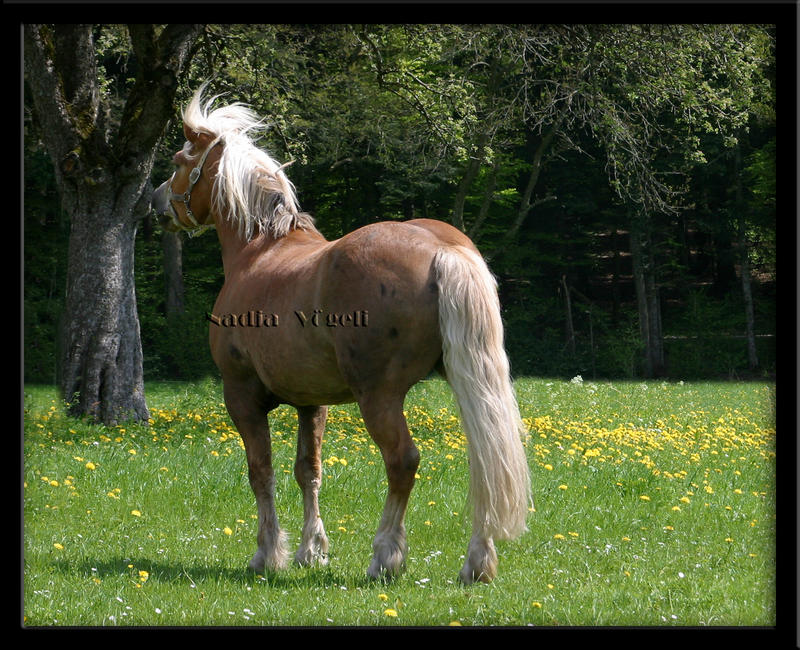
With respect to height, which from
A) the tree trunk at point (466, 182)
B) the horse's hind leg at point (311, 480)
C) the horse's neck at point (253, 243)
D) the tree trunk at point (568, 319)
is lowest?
the horse's hind leg at point (311, 480)

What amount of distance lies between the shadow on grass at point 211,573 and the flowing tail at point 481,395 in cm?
76

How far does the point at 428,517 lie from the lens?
5980 mm

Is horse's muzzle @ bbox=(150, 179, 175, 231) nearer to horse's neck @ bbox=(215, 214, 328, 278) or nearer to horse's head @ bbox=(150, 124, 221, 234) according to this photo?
horse's head @ bbox=(150, 124, 221, 234)

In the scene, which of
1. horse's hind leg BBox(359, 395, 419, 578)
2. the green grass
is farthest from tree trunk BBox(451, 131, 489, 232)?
horse's hind leg BBox(359, 395, 419, 578)

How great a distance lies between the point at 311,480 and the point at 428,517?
1.05 m

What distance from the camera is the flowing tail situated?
13.9 ft

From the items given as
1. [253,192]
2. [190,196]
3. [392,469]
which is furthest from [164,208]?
[392,469]

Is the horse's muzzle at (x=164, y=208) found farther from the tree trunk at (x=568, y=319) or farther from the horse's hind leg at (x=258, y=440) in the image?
the tree trunk at (x=568, y=319)

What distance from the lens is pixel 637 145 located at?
720 centimetres

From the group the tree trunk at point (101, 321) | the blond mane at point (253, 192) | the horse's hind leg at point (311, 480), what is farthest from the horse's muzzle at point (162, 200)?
the tree trunk at point (101, 321)

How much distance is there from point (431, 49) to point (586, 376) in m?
3.24

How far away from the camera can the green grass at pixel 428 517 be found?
4.06 meters

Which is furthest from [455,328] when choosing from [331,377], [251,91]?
[251,91]
